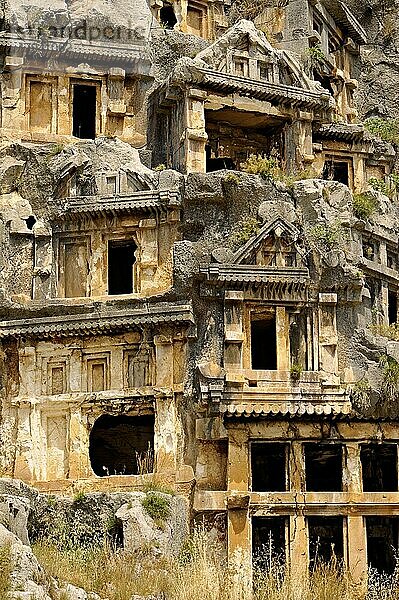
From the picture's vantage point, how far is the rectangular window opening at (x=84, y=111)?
31.5 m

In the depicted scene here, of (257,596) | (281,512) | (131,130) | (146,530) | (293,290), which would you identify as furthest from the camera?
(131,130)

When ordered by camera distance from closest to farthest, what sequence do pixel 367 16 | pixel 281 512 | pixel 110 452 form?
pixel 281 512
pixel 110 452
pixel 367 16

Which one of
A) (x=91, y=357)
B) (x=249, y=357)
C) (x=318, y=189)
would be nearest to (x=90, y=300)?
(x=91, y=357)

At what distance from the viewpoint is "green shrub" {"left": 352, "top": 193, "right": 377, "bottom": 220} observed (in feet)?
96.4

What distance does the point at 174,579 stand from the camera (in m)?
20.0

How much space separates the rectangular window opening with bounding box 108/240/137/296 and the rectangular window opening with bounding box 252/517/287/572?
6843 mm

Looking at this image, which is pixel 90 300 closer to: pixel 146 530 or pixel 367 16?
pixel 146 530

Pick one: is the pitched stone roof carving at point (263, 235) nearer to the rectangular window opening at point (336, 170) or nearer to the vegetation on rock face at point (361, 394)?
the vegetation on rock face at point (361, 394)

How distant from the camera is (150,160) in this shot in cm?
3069

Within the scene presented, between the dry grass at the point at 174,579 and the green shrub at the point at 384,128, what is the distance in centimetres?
1724

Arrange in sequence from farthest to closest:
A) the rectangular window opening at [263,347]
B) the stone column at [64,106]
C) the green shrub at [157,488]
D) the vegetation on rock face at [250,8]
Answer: the vegetation on rock face at [250,8]
the stone column at [64,106]
the rectangular window opening at [263,347]
the green shrub at [157,488]

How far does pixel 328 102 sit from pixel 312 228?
5712mm

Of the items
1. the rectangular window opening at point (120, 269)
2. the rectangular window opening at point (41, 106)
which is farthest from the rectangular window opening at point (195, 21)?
the rectangular window opening at point (120, 269)

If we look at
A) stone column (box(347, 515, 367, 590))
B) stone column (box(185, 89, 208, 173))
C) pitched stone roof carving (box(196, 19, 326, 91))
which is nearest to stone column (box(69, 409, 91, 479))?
stone column (box(347, 515, 367, 590))
